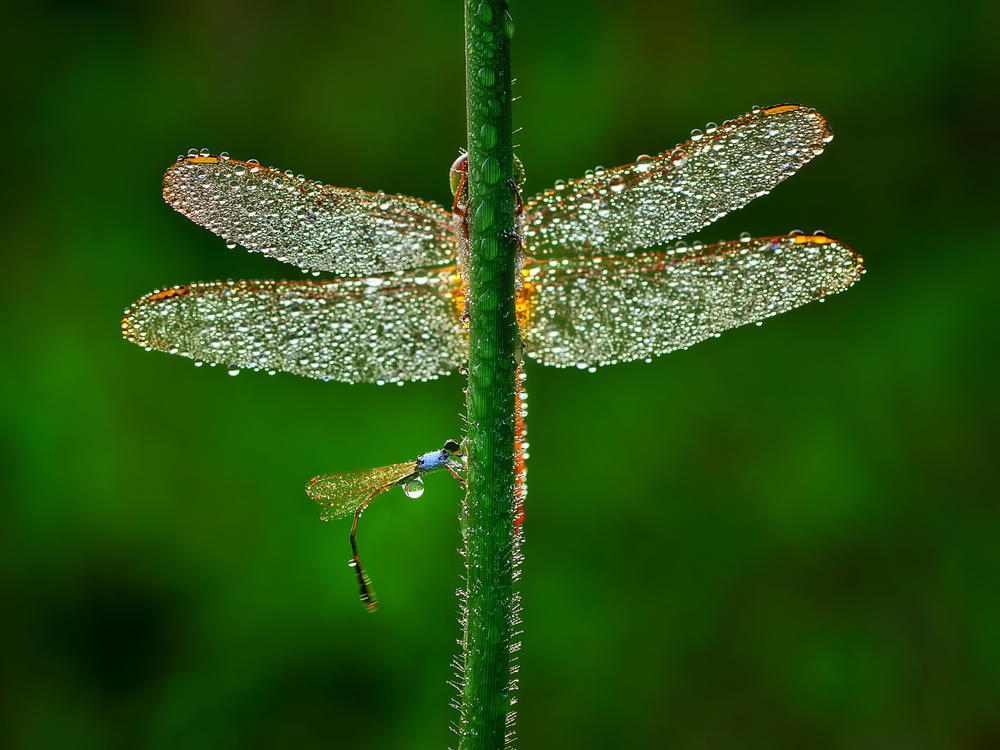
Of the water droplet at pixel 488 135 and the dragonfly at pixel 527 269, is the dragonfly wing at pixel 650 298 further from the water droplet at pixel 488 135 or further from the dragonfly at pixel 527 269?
the water droplet at pixel 488 135

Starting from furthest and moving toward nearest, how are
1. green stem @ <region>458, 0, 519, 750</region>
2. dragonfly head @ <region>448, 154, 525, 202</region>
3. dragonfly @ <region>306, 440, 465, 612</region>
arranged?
dragonfly @ <region>306, 440, 465, 612</region> < dragonfly head @ <region>448, 154, 525, 202</region> < green stem @ <region>458, 0, 519, 750</region>

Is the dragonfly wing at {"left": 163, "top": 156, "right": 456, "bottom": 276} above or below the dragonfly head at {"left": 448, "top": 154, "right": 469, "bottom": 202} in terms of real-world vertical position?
above

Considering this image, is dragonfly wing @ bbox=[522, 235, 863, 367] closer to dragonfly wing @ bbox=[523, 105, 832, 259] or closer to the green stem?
dragonfly wing @ bbox=[523, 105, 832, 259]

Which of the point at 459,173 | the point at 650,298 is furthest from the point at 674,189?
the point at 459,173

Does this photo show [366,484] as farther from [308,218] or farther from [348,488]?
[308,218]

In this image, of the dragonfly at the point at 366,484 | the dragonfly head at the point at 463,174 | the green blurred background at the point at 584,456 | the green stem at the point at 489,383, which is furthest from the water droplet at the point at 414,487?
the green blurred background at the point at 584,456

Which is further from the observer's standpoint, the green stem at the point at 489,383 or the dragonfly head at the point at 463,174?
the dragonfly head at the point at 463,174

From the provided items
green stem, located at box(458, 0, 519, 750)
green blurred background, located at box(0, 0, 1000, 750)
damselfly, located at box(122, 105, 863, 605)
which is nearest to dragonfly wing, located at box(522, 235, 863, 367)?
damselfly, located at box(122, 105, 863, 605)
